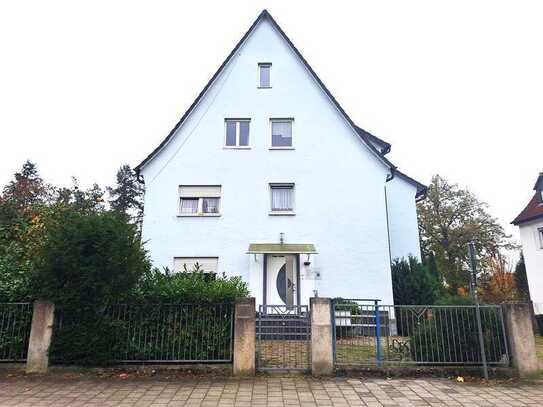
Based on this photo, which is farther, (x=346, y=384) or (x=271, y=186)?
(x=271, y=186)

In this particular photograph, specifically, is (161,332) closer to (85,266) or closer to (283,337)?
(85,266)

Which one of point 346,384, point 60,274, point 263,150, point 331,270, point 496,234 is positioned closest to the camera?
point 346,384

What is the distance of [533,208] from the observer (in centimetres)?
2366

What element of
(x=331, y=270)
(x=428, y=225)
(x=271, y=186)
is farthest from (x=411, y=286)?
(x=428, y=225)

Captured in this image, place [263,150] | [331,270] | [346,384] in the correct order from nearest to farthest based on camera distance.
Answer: [346,384]
[331,270]
[263,150]

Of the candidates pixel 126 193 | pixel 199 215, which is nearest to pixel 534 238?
pixel 199 215

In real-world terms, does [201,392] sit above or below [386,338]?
below

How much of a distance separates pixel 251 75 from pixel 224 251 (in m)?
7.42

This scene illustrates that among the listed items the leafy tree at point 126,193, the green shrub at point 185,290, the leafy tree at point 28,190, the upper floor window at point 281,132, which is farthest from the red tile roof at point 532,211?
the leafy tree at point 126,193

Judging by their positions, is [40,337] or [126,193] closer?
[40,337]

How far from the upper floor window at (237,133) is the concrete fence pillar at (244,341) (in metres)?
9.32

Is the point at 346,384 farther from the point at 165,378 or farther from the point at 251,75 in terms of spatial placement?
the point at 251,75

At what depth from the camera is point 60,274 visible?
26.8ft

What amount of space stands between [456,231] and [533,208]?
10.4 metres
